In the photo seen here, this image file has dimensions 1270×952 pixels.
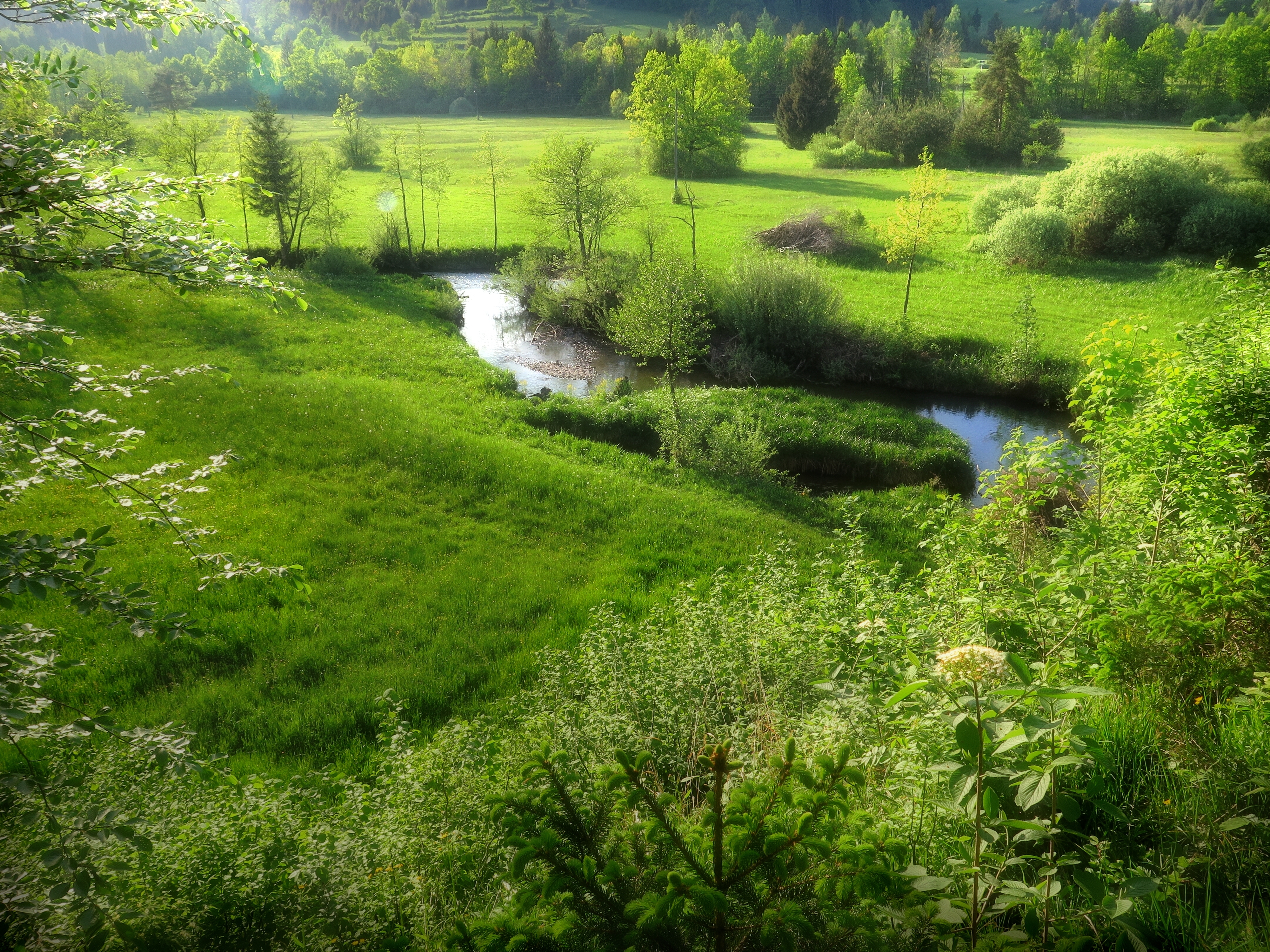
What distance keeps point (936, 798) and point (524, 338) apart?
87.0 feet

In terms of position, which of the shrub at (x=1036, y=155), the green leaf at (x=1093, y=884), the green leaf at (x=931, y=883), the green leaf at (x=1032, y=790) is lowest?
the green leaf at (x=931, y=883)

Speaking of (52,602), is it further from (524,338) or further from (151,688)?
(524,338)

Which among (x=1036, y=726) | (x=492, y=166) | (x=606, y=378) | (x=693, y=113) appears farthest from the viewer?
(x=693, y=113)

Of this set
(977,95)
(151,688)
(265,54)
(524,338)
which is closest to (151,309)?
(524,338)

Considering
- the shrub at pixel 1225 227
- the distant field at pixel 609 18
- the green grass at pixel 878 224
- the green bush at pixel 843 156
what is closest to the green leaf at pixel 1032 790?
the green grass at pixel 878 224

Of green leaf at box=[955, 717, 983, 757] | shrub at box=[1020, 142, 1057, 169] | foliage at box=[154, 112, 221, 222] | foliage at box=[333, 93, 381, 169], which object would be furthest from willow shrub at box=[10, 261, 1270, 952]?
foliage at box=[333, 93, 381, 169]

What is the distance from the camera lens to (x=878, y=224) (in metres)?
29.6

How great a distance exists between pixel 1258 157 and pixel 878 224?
19751mm

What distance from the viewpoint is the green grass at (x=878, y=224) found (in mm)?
25562

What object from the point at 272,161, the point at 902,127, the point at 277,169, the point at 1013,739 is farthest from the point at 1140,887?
the point at 902,127

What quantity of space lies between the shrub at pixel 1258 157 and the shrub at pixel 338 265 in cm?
4203

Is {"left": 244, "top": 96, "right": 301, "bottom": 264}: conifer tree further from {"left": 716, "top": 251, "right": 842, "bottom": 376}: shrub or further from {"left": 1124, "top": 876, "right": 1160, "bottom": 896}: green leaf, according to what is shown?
{"left": 1124, "top": 876, "right": 1160, "bottom": 896}: green leaf

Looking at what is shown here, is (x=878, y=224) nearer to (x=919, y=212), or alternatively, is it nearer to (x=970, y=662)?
(x=919, y=212)

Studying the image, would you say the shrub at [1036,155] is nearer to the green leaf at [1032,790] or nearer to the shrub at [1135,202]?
the shrub at [1135,202]
